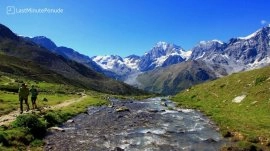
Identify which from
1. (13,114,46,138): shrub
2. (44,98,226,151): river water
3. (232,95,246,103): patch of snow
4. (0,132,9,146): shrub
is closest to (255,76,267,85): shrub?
(232,95,246,103): patch of snow

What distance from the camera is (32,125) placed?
121 feet

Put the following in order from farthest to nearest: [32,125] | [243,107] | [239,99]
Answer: [239,99]
[243,107]
[32,125]

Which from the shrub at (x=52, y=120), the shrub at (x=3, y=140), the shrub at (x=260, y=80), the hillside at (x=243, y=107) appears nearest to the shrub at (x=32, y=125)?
the shrub at (x=52, y=120)

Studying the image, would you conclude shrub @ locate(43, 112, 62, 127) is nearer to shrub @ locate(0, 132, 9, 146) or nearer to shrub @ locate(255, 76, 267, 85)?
shrub @ locate(0, 132, 9, 146)

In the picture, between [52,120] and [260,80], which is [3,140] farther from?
[260,80]

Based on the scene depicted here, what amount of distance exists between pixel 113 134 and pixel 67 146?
28.0 feet

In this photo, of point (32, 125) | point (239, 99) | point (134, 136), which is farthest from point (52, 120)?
Answer: point (239, 99)

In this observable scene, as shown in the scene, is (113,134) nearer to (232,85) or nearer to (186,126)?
(186,126)

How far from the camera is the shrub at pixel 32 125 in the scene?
3622cm

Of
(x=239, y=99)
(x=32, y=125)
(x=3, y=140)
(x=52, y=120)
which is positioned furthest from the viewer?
(x=239, y=99)

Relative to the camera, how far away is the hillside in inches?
1561

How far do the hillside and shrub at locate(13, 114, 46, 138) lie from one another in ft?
64.6

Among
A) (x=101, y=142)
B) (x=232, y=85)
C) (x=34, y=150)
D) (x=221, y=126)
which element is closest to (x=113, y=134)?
(x=101, y=142)

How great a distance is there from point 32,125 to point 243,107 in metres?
38.3
